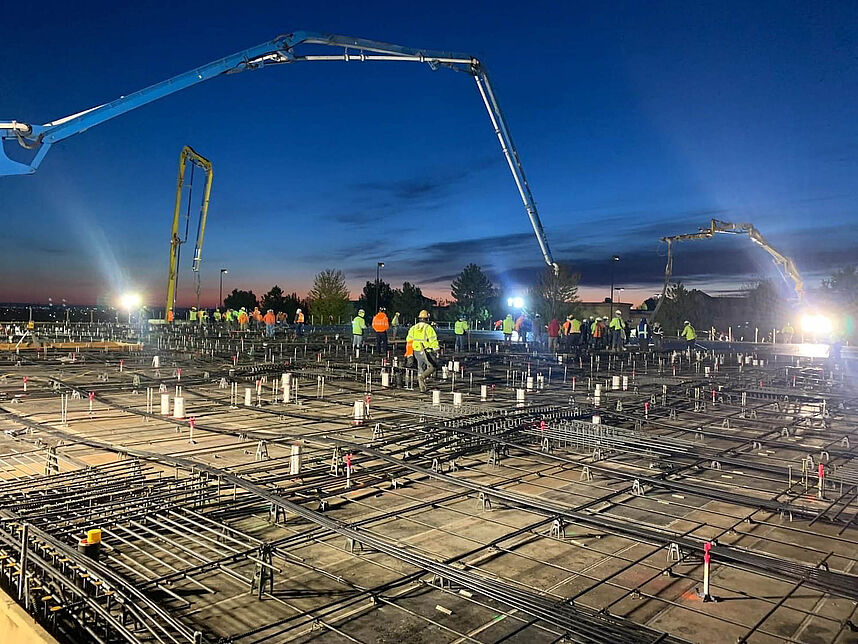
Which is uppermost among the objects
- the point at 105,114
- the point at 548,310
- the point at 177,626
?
the point at 105,114

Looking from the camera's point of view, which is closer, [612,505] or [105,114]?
[612,505]

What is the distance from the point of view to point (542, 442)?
11.6 meters

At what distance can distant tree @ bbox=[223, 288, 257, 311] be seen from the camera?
89625mm

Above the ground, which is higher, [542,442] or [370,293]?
[370,293]

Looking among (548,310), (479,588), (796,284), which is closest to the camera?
(479,588)

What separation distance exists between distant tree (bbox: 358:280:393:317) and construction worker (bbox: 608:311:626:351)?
160ft

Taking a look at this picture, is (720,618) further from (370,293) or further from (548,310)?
(370,293)

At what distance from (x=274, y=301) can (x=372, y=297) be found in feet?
45.6

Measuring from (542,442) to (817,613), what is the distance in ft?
21.1

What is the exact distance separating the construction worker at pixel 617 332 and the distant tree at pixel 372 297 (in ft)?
160

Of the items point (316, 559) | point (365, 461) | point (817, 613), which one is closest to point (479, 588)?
point (316, 559)

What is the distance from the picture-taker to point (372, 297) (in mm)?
85938

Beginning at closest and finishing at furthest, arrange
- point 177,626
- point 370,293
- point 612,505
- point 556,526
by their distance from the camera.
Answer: point 177,626
point 556,526
point 612,505
point 370,293

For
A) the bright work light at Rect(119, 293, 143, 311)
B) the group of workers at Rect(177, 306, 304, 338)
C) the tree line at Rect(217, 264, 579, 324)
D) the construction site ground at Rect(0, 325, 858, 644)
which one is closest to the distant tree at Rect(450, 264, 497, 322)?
the tree line at Rect(217, 264, 579, 324)
